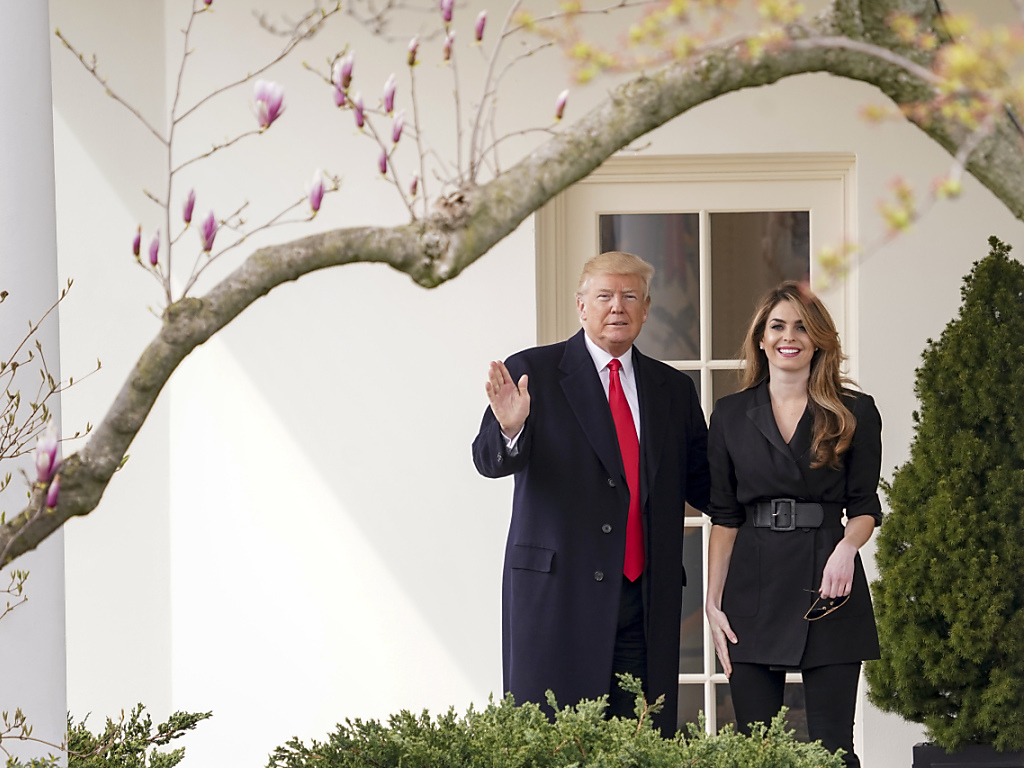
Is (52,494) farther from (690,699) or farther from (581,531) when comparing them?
(690,699)

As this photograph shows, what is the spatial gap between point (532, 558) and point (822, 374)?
0.85 metres

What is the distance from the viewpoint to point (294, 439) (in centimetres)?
404

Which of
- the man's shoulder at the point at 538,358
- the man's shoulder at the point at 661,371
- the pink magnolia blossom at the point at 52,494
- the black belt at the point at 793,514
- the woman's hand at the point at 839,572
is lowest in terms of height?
the woman's hand at the point at 839,572

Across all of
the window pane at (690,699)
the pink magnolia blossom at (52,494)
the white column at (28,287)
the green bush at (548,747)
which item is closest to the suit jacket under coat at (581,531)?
the green bush at (548,747)

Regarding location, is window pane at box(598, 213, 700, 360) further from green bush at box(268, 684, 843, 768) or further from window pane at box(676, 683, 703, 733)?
green bush at box(268, 684, 843, 768)

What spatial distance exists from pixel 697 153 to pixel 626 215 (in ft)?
1.16

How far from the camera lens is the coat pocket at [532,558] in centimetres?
282

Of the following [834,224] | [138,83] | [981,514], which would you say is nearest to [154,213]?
[138,83]

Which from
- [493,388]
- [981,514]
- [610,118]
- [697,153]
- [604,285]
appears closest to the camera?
[610,118]

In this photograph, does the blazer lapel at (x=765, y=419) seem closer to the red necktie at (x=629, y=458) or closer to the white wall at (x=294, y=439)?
the red necktie at (x=629, y=458)

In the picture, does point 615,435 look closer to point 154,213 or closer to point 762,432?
point 762,432

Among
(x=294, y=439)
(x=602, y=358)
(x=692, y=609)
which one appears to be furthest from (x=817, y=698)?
(x=294, y=439)

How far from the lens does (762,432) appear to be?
2.73 metres

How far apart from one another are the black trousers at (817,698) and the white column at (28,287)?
154cm
